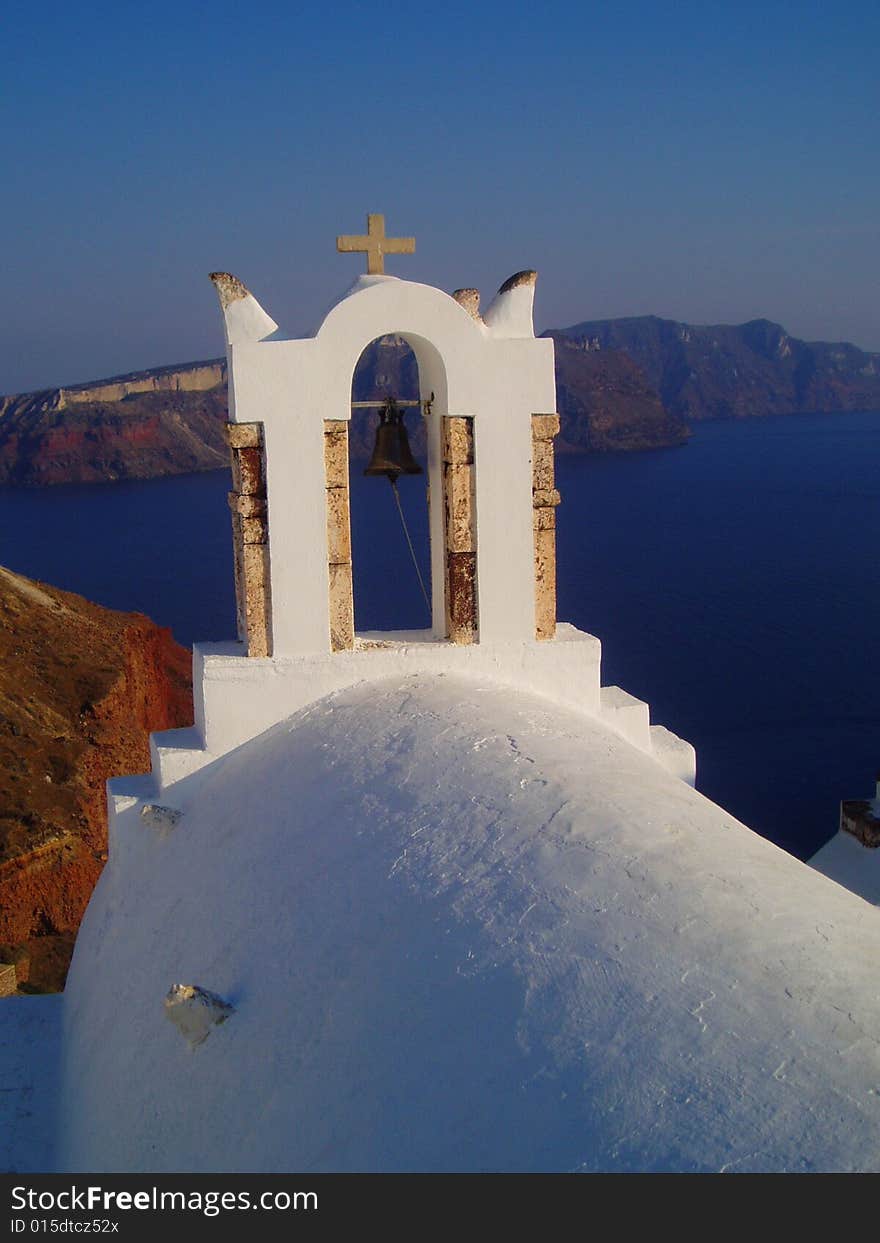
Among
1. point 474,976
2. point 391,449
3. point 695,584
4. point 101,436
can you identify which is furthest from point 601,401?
point 474,976

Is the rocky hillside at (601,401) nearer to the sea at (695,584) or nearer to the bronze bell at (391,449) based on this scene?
the sea at (695,584)

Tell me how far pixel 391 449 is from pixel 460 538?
2.85ft

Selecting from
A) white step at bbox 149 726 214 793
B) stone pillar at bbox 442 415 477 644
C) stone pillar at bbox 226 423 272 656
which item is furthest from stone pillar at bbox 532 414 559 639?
white step at bbox 149 726 214 793

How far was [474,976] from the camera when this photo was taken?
10.0 ft

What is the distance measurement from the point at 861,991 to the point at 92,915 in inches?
148

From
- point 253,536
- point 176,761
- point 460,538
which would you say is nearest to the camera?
point 176,761

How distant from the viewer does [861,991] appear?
2785 millimetres

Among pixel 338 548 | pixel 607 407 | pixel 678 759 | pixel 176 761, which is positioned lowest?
pixel 678 759

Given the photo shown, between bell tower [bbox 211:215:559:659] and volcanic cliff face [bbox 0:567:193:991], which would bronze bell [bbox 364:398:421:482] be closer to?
bell tower [bbox 211:215:559:659]

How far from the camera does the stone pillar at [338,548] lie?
5.61 meters

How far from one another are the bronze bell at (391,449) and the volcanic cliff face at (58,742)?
6.70 metres

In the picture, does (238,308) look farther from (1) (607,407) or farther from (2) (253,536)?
(1) (607,407)

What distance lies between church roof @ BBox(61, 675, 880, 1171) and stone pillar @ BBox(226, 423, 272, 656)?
74cm
